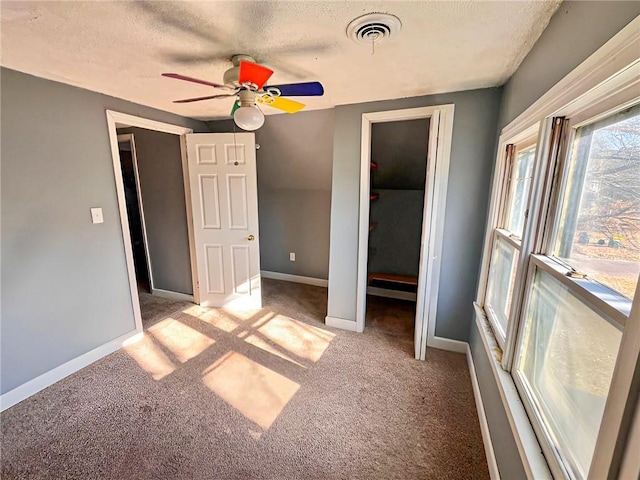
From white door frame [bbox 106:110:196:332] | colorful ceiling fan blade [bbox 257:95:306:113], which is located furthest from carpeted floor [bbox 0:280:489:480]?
colorful ceiling fan blade [bbox 257:95:306:113]

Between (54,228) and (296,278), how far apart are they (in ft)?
9.07

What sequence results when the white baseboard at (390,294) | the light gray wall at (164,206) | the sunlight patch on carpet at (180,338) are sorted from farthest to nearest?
the white baseboard at (390,294) → the light gray wall at (164,206) → the sunlight patch on carpet at (180,338)

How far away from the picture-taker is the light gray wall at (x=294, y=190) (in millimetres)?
3027

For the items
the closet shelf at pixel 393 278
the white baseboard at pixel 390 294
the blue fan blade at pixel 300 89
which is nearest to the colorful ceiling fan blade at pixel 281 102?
the blue fan blade at pixel 300 89

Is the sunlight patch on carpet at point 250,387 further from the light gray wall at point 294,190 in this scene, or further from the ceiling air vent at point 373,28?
the ceiling air vent at point 373,28

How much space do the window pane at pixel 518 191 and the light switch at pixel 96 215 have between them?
296 cm

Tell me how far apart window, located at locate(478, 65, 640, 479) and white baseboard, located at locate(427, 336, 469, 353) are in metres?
1.03

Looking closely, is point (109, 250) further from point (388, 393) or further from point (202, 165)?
point (388, 393)

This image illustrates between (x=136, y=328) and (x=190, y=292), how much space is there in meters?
0.81

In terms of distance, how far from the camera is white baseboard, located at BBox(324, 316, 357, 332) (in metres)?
2.74

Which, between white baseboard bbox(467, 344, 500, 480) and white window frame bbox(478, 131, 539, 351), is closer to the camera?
white baseboard bbox(467, 344, 500, 480)

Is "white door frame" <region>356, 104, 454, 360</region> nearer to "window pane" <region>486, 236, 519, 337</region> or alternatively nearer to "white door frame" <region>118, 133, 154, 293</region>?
"window pane" <region>486, 236, 519, 337</region>

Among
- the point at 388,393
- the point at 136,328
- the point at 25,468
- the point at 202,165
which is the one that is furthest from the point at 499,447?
the point at 202,165

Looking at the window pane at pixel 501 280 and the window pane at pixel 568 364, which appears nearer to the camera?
the window pane at pixel 568 364
